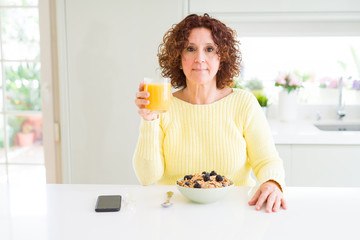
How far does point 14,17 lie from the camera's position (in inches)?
114

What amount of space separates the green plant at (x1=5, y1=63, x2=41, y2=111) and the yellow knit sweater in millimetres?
1609

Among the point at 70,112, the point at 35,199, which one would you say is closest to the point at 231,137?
the point at 35,199

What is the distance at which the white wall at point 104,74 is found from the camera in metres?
2.61

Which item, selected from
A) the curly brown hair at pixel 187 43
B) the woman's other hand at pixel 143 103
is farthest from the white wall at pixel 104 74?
the woman's other hand at pixel 143 103

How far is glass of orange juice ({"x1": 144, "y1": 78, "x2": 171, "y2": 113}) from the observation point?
1.38m

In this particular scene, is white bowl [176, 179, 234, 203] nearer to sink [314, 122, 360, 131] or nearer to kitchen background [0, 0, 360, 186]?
kitchen background [0, 0, 360, 186]

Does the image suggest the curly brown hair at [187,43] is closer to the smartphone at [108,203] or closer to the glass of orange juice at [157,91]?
the glass of orange juice at [157,91]

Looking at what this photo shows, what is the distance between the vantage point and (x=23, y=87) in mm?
2959

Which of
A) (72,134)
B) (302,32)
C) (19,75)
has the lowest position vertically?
(72,134)

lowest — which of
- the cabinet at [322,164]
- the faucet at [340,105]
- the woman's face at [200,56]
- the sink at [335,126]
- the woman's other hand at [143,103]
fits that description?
the cabinet at [322,164]

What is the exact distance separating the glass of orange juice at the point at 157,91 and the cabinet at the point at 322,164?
4.45 feet

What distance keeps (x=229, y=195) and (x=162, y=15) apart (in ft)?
5.25

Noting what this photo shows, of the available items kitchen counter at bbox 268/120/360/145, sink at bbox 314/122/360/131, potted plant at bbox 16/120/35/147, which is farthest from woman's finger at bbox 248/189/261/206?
potted plant at bbox 16/120/35/147

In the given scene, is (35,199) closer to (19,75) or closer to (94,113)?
(94,113)
